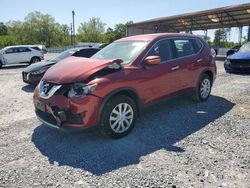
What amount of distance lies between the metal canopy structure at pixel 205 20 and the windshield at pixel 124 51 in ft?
60.4

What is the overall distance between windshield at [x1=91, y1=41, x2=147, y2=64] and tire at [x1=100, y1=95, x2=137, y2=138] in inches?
31.6

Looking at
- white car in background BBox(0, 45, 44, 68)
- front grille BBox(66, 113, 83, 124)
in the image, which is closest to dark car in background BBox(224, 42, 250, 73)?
front grille BBox(66, 113, 83, 124)

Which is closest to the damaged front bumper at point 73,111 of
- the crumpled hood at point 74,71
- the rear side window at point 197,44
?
the crumpled hood at point 74,71

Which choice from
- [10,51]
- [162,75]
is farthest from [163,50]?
[10,51]

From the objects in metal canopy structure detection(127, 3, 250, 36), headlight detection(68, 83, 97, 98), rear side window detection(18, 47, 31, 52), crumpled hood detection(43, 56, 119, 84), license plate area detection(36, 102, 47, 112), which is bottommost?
license plate area detection(36, 102, 47, 112)

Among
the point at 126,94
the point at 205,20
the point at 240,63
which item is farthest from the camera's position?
the point at 205,20

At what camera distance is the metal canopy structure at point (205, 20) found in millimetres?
23263

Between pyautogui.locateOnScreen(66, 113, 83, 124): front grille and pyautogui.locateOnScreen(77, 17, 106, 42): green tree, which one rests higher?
pyautogui.locateOnScreen(77, 17, 106, 42): green tree

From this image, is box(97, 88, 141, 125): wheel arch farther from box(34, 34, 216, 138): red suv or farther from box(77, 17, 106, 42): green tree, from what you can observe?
box(77, 17, 106, 42): green tree

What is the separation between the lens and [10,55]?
1720 cm

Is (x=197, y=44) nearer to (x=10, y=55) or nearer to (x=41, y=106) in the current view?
(x=41, y=106)

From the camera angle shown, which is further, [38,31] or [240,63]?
[38,31]

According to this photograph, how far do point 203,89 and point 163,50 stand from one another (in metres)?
1.75

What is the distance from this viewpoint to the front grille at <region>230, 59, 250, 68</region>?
411 inches
